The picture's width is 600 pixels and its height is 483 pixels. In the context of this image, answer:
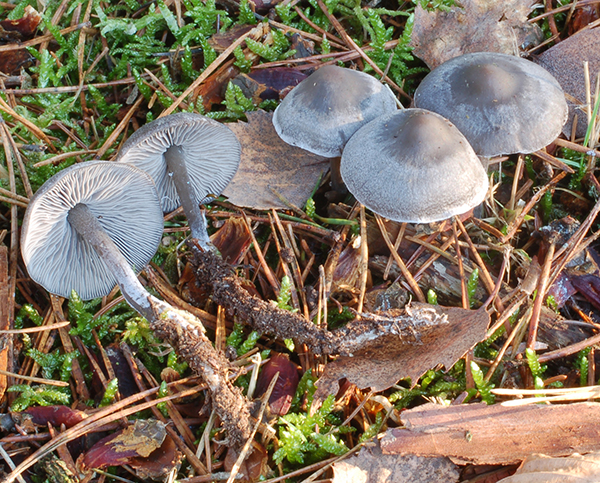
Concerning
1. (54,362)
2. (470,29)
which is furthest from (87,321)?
(470,29)

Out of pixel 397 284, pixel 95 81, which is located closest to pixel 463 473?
pixel 397 284

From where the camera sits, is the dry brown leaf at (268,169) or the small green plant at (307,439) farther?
the dry brown leaf at (268,169)

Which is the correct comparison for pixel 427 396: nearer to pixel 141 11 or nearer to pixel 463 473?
pixel 463 473

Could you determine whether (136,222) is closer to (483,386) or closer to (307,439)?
(307,439)

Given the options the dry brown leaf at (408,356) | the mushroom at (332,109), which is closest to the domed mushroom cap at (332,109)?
the mushroom at (332,109)

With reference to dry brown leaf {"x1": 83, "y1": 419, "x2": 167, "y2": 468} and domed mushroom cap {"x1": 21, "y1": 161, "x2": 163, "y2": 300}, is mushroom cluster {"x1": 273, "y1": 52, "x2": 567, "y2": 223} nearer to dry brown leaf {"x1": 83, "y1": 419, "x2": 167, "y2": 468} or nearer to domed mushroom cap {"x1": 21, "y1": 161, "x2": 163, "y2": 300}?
domed mushroom cap {"x1": 21, "y1": 161, "x2": 163, "y2": 300}

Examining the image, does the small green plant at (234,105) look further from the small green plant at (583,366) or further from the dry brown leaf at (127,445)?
the small green plant at (583,366)
